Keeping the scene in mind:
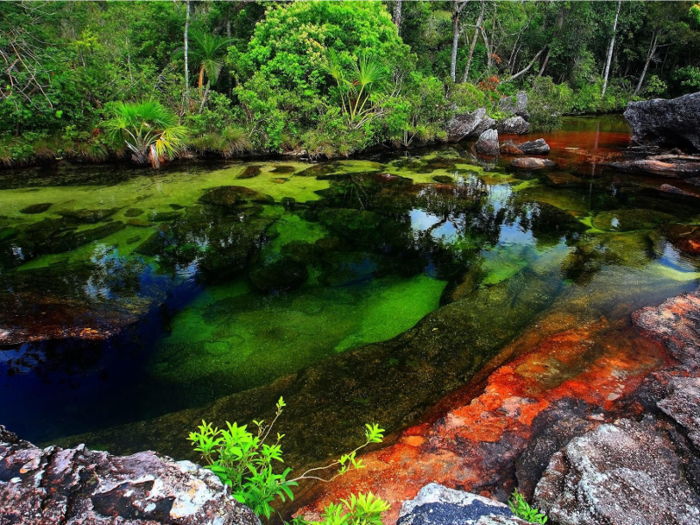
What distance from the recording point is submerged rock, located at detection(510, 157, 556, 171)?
9.64 m

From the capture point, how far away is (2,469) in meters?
1.11

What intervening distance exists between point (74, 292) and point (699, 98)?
1279cm

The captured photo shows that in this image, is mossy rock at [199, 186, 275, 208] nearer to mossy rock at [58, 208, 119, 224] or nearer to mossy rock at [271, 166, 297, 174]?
mossy rock at [58, 208, 119, 224]

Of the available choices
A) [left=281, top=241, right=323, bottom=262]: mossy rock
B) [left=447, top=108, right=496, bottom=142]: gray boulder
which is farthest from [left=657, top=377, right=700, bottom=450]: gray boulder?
[left=447, top=108, right=496, bottom=142]: gray boulder

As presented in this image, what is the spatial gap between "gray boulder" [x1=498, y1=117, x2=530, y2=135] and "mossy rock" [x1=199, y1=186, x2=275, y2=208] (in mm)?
11831

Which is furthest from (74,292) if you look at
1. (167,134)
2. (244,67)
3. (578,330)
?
(244,67)

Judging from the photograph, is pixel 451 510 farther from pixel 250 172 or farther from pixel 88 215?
pixel 250 172

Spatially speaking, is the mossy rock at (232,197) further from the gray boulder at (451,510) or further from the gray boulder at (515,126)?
the gray boulder at (515,126)

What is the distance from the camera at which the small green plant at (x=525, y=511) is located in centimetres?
160

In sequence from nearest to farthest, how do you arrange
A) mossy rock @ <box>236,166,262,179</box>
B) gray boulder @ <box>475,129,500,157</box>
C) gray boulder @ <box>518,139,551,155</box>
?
mossy rock @ <box>236,166,262,179</box>, gray boulder @ <box>518,139,551,155</box>, gray boulder @ <box>475,129,500,157</box>

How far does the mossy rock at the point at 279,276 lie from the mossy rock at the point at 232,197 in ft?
8.30

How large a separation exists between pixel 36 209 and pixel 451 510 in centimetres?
802

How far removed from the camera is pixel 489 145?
11789 millimetres

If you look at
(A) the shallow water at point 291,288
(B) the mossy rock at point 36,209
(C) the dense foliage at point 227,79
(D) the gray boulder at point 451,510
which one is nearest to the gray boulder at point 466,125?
(C) the dense foliage at point 227,79
